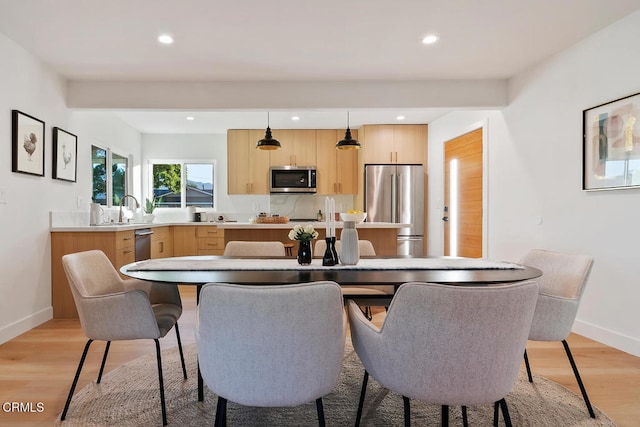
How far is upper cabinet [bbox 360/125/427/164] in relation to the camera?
566 centimetres

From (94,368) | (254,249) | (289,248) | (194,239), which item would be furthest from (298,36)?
(194,239)

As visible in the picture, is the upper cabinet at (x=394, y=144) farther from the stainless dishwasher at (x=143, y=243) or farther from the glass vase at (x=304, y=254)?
the glass vase at (x=304, y=254)

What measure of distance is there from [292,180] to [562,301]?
Result: 14.8 feet

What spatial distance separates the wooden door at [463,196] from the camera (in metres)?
4.34

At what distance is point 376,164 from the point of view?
18.5ft

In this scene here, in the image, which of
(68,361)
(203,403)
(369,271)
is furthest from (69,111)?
(369,271)

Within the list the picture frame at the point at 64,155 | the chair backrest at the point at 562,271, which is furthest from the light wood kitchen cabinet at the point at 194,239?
the chair backrest at the point at 562,271

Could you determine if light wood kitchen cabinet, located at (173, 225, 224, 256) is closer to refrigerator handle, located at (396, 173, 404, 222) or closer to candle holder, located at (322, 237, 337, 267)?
refrigerator handle, located at (396, 173, 404, 222)

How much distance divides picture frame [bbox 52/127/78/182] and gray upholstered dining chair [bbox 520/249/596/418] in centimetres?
401

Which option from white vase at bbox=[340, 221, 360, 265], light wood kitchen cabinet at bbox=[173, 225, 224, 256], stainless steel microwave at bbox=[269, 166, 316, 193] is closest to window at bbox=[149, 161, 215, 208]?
light wood kitchen cabinet at bbox=[173, 225, 224, 256]

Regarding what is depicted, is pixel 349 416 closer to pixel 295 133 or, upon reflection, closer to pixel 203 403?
pixel 203 403

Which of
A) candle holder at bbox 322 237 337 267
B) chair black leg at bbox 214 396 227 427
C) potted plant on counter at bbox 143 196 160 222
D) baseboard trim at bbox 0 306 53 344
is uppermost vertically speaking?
potted plant on counter at bbox 143 196 160 222

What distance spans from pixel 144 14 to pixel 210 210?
419cm

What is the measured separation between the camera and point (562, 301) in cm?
175
